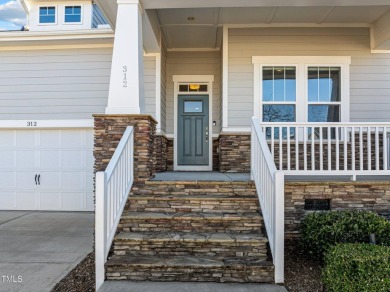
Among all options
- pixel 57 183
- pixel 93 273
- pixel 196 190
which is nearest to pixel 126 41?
pixel 196 190

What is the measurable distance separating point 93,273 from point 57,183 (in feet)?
15.4

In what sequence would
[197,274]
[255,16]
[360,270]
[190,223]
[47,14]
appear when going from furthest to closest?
1. [47,14]
2. [255,16]
3. [190,223]
4. [197,274]
5. [360,270]

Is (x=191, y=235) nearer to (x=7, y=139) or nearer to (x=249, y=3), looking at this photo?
(x=249, y=3)

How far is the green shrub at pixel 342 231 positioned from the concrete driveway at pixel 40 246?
2.97 m

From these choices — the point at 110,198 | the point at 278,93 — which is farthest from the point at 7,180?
the point at 278,93

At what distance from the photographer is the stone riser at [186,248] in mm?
3691

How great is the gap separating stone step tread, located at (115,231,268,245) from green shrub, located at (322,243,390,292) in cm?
88

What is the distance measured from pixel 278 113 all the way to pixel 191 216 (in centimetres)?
386

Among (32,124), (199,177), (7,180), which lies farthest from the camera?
(7,180)

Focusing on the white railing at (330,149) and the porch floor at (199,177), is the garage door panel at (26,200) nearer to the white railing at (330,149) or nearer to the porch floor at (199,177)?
the porch floor at (199,177)

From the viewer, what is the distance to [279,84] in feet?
23.3

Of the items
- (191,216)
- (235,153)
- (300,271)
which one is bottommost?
(300,271)

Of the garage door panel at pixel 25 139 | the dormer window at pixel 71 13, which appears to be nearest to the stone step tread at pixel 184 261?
the garage door panel at pixel 25 139

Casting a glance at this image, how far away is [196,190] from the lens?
4.58 metres
